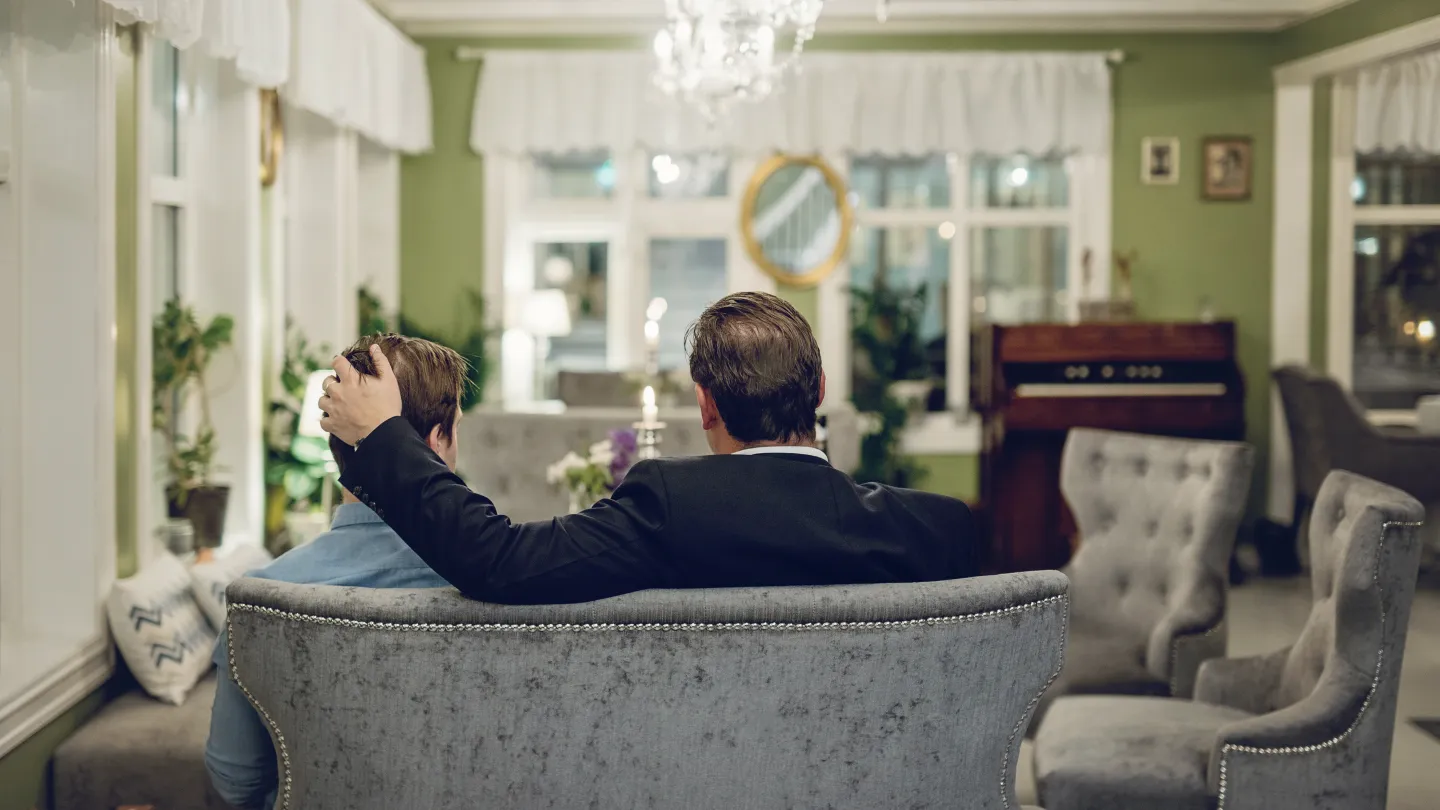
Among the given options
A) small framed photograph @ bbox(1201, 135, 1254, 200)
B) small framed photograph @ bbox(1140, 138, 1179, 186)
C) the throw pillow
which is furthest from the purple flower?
small framed photograph @ bbox(1201, 135, 1254, 200)

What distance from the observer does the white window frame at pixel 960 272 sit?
738cm

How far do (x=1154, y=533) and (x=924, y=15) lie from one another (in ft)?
13.2

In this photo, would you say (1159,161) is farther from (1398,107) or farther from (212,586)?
(212,586)

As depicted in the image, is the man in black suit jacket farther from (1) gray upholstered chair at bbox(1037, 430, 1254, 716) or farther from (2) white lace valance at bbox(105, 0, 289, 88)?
(2) white lace valance at bbox(105, 0, 289, 88)

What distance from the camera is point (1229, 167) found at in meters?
7.34

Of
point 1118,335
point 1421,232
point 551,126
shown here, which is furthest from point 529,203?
point 1421,232

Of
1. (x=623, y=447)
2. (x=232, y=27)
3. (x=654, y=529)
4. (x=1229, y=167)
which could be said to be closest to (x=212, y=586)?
(x=623, y=447)

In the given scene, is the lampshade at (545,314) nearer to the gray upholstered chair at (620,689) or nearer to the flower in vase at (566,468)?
the flower in vase at (566,468)

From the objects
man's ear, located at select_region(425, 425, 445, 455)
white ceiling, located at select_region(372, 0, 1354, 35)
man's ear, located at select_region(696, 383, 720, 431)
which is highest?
white ceiling, located at select_region(372, 0, 1354, 35)

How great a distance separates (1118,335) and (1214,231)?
1161 millimetres

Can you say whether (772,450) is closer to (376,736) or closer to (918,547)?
(918,547)

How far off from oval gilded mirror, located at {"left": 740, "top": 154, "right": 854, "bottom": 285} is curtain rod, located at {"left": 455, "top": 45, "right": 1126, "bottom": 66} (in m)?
1.60

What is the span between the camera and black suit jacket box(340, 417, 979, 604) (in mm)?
1587

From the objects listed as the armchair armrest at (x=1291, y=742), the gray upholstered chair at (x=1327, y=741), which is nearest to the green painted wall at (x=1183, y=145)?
the gray upholstered chair at (x=1327, y=741)
